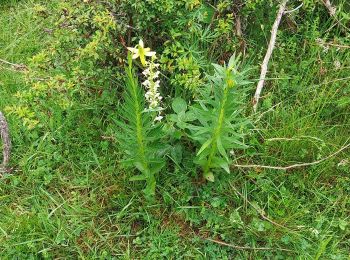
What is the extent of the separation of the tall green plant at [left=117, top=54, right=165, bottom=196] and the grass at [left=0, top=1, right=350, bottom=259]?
0.19m

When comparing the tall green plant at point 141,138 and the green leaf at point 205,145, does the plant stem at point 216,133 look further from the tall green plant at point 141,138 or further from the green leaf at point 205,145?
the tall green plant at point 141,138

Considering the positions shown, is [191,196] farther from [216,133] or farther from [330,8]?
[330,8]

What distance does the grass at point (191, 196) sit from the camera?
265 centimetres

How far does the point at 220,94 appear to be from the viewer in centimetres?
234

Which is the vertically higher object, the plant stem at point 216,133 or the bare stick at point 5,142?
the plant stem at point 216,133

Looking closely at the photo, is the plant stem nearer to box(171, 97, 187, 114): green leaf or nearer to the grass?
the grass

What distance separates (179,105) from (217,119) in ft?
Answer: 1.68

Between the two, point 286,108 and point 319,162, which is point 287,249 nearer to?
point 319,162

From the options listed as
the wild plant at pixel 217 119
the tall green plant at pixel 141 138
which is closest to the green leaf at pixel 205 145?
the wild plant at pixel 217 119

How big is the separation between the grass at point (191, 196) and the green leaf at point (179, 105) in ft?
1.23

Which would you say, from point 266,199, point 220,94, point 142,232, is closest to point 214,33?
point 220,94

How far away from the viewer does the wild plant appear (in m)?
2.28

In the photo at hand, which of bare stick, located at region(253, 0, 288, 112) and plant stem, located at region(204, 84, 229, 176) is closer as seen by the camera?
plant stem, located at region(204, 84, 229, 176)

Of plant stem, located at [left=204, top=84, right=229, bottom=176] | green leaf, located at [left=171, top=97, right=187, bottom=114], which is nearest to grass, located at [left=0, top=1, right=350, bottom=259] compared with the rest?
plant stem, located at [left=204, top=84, right=229, bottom=176]
